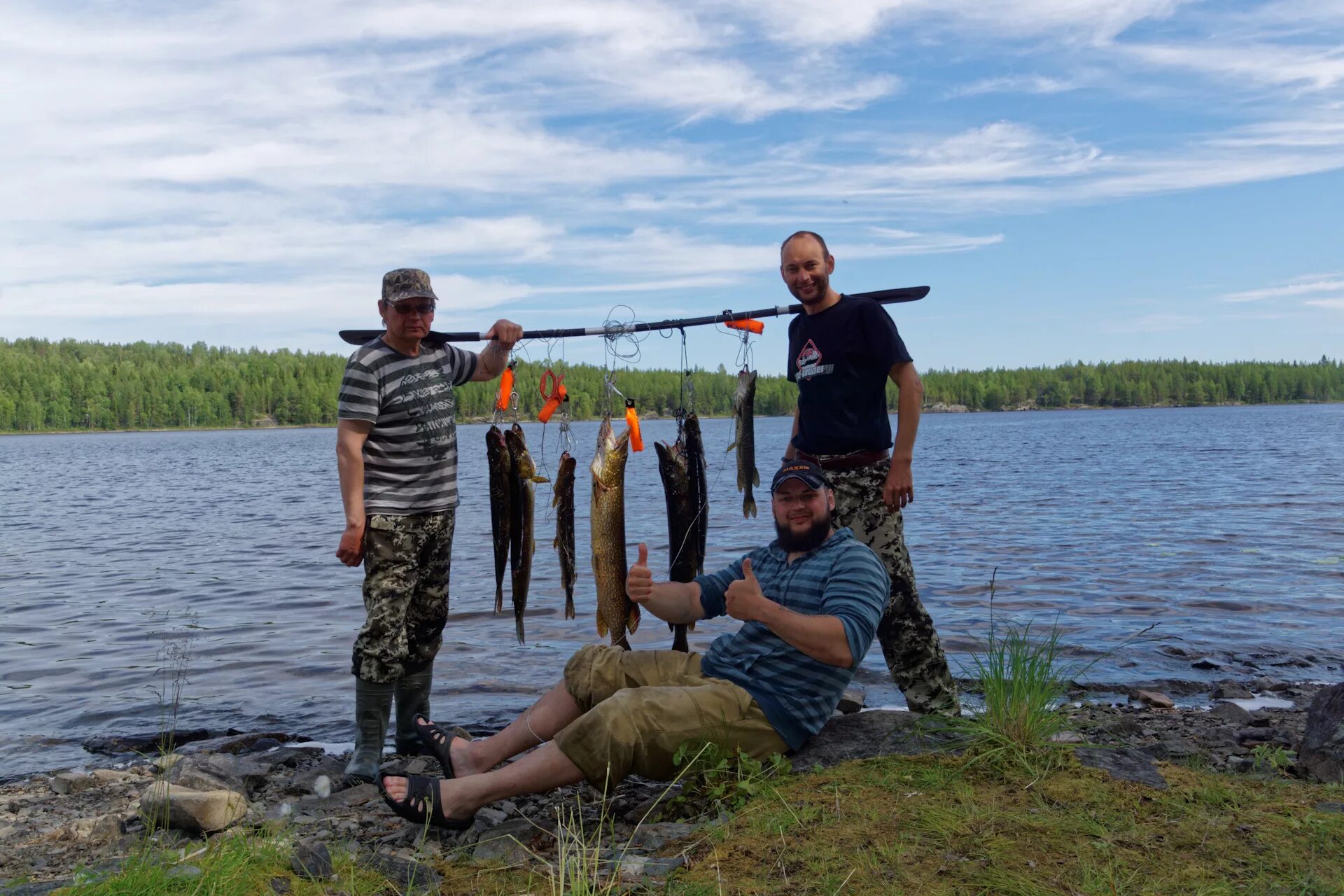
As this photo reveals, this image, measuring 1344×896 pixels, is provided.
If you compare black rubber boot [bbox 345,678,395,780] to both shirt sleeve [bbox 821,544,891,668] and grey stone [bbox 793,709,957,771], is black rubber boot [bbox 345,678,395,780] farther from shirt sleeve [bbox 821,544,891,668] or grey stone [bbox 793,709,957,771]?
shirt sleeve [bbox 821,544,891,668]

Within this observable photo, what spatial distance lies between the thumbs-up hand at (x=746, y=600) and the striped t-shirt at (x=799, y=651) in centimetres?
30

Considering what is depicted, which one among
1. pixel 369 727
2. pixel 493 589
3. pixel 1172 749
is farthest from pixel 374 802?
pixel 493 589

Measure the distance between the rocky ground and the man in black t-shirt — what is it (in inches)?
17.3

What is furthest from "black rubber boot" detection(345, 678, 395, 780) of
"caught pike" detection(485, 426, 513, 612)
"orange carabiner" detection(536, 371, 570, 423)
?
"orange carabiner" detection(536, 371, 570, 423)

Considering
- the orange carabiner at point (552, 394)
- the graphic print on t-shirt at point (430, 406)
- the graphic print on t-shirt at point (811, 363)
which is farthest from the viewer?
the orange carabiner at point (552, 394)

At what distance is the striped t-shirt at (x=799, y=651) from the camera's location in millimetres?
5430

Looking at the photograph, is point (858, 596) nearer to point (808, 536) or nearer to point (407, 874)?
point (808, 536)

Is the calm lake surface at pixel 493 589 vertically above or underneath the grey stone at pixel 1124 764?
underneath

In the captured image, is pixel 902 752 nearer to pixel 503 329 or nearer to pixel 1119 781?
pixel 1119 781

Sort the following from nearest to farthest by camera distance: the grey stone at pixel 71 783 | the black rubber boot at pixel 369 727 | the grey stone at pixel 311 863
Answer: the grey stone at pixel 311 863 < the black rubber boot at pixel 369 727 < the grey stone at pixel 71 783

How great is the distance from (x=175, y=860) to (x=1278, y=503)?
3043cm

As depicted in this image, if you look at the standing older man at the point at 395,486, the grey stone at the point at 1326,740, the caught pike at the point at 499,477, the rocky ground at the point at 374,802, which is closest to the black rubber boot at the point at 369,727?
the standing older man at the point at 395,486

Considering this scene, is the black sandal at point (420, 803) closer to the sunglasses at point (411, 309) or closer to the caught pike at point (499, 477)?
the caught pike at point (499, 477)

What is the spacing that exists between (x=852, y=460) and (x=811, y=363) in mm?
682
